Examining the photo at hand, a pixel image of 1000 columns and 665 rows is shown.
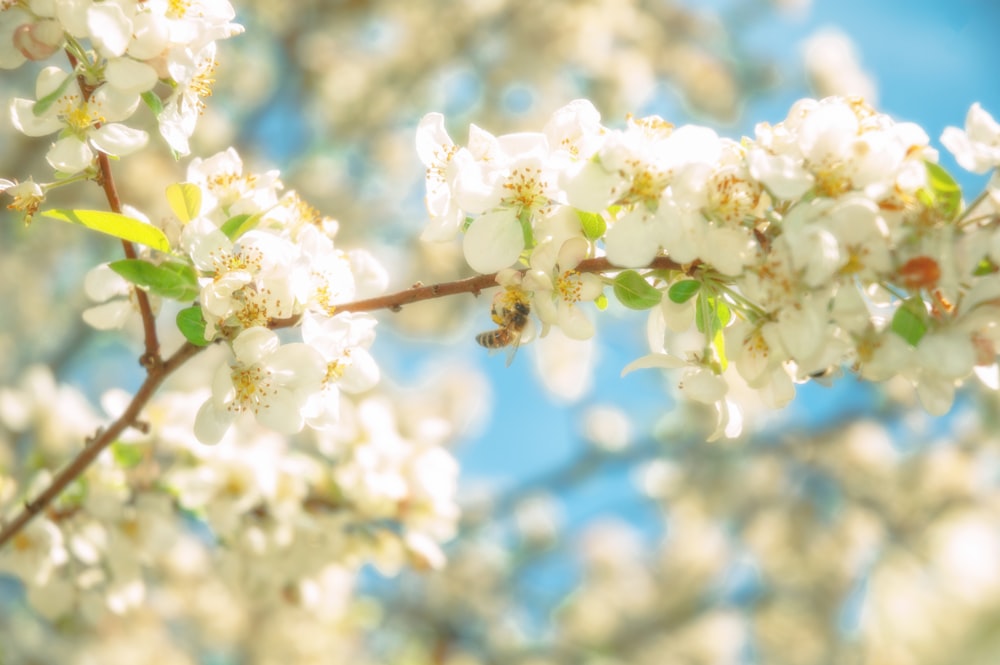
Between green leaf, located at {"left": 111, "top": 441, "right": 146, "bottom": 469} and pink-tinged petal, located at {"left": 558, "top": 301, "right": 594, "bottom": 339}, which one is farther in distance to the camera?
green leaf, located at {"left": 111, "top": 441, "right": 146, "bottom": 469}

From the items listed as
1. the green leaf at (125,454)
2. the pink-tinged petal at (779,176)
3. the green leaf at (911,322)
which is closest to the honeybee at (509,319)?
the pink-tinged petal at (779,176)

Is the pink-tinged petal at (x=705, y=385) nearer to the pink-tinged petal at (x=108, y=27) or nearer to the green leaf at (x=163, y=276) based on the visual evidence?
the green leaf at (x=163, y=276)

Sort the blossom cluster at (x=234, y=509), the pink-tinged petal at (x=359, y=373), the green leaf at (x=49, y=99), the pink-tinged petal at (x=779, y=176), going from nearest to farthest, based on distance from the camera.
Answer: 1. the pink-tinged petal at (x=779, y=176)
2. the green leaf at (x=49, y=99)
3. the pink-tinged petal at (x=359, y=373)
4. the blossom cluster at (x=234, y=509)

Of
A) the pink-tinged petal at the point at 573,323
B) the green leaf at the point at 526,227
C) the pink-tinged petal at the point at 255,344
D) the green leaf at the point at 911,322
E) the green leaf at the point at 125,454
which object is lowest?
the pink-tinged petal at the point at 255,344

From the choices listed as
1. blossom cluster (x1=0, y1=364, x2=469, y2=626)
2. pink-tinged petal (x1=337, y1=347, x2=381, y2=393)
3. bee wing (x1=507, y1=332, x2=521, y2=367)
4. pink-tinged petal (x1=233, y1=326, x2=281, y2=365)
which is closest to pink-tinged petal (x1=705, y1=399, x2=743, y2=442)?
bee wing (x1=507, y1=332, x2=521, y2=367)

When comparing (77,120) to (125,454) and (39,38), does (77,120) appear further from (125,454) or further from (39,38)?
(125,454)

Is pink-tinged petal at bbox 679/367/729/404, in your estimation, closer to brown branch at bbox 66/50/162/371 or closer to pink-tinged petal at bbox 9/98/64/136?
brown branch at bbox 66/50/162/371
